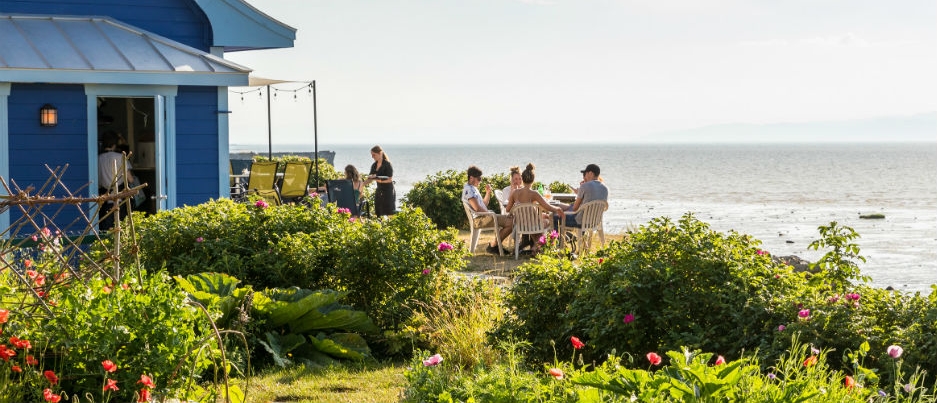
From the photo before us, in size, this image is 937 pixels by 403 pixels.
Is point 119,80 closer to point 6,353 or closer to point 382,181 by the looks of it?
point 382,181

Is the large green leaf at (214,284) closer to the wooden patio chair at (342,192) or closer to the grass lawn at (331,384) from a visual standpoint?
the grass lawn at (331,384)

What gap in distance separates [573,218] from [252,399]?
27.3 feet

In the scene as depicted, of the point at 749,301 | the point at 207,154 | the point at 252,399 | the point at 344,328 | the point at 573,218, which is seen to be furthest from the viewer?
the point at 573,218

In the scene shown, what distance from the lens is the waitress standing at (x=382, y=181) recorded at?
50.2 ft

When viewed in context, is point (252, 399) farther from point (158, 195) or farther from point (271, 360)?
point (158, 195)

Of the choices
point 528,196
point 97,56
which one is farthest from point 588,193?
point 97,56

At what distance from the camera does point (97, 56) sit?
39.1 feet

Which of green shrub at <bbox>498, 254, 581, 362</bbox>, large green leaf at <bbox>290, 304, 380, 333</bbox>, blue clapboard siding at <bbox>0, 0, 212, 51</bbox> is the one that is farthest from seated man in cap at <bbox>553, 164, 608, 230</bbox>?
green shrub at <bbox>498, 254, 581, 362</bbox>

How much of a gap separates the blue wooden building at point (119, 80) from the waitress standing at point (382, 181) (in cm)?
271

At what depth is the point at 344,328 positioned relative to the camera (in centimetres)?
726

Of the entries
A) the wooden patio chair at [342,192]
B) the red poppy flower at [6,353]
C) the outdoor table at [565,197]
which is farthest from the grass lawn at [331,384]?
the outdoor table at [565,197]

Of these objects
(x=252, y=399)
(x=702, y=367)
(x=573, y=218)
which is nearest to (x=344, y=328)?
(x=252, y=399)

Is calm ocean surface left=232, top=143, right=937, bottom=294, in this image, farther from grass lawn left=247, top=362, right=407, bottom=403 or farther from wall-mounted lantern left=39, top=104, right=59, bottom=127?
wall-mounted lantern left=39, top=104, right=59, bottom=127

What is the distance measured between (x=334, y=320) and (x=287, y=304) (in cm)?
38
